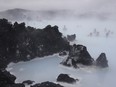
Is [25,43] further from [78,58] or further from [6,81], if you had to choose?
[6,81]

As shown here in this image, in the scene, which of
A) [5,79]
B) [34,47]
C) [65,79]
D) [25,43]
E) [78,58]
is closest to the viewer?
[5,79]

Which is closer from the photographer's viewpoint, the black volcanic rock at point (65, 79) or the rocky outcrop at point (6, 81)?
the rocky outcrop at point (6, 81)

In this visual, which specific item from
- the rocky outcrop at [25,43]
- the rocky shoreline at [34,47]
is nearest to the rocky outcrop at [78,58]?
the rocky shoreline at [34,47]

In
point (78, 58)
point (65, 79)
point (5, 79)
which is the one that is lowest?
point (65, 79)

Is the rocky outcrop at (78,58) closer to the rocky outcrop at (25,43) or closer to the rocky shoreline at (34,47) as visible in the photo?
the rocky shoreline at (34,47)

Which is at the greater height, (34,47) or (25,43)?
(25,43)

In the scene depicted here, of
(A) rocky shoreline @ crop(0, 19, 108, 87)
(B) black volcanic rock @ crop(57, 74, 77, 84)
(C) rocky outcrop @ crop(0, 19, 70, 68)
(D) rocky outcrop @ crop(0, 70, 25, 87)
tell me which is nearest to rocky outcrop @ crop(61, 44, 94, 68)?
(A) rocky shoreline @ crop(0, 19, 108, 87)

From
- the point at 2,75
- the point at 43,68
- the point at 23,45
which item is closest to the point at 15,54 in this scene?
the point at 23,45

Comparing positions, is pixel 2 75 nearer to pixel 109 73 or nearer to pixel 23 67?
pixel 23 67

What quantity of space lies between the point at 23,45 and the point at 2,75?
3584 cm

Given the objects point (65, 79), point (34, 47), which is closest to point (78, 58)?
point (34, 47)

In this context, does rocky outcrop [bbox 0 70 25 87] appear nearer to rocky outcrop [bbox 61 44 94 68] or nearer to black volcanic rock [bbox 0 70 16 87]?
black volcanic rock [bbox 0 70 16 87]

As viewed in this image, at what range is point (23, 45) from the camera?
99.7 metres

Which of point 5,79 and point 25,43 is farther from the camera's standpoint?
point 25,43
